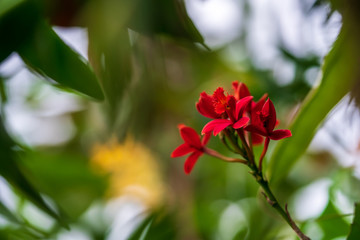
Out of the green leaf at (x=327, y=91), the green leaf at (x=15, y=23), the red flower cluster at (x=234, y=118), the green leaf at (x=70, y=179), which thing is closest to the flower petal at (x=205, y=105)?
the red flower cluster at (x=234, y=118)

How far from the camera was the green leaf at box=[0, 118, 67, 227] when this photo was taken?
512mm

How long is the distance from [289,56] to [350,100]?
1.20 ft

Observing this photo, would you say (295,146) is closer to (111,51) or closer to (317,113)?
(317,113)

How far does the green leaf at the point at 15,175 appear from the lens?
1.68 feet

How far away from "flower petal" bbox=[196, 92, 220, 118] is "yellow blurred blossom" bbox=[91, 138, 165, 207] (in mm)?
684

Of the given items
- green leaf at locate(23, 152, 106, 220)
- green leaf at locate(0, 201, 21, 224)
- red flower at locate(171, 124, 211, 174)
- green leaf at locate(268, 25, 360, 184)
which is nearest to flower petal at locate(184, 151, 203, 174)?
red flower at locate(171, 124, 211, 174)

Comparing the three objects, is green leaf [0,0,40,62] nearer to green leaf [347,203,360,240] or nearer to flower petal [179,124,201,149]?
flower petal [179,124,201,149]

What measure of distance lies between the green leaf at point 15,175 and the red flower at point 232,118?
0.23m

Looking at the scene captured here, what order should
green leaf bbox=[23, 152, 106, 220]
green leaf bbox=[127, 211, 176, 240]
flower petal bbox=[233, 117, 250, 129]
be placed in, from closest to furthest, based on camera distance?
flower petal bbox=[233, 117, 250, 129] → green leaf bbox=[127, 211, 176, 240] → green leaf bbox=[23, 152, 106, 220]

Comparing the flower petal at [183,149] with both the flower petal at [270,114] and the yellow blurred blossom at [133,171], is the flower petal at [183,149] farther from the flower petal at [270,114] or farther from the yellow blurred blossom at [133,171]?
the yellow blurred blossom at [133,171]

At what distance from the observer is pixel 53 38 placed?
565 millimetres

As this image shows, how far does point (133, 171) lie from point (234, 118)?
771mm

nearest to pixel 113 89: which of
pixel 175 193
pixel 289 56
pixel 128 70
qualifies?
pixel 128 70

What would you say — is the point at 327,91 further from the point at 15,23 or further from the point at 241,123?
the point at 15,23
